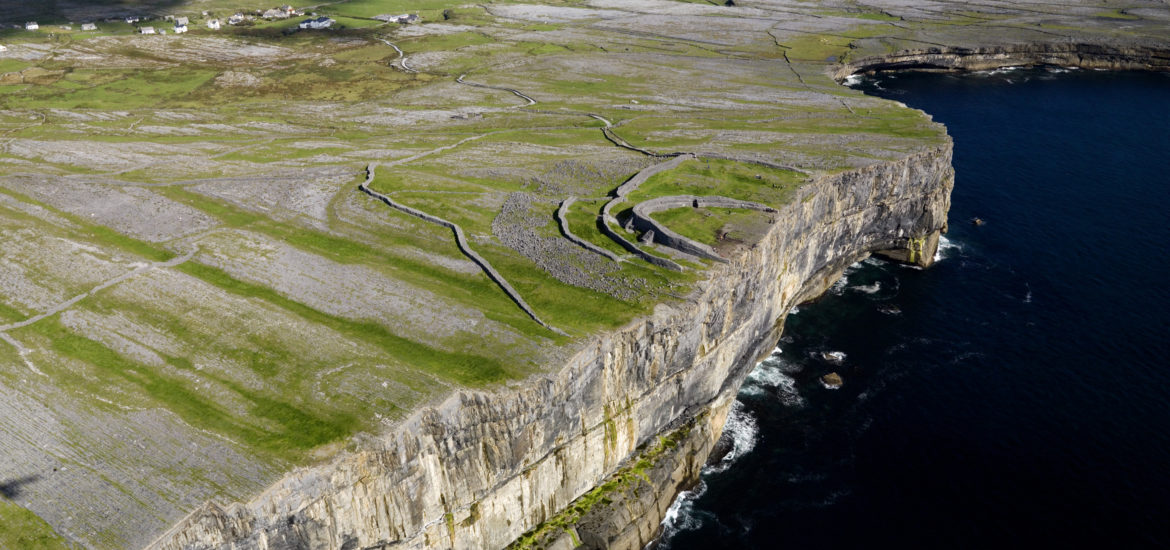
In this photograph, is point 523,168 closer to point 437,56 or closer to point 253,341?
point 253,341

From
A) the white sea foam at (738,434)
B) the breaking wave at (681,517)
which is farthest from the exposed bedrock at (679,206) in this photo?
the breaking wave at (681,517)

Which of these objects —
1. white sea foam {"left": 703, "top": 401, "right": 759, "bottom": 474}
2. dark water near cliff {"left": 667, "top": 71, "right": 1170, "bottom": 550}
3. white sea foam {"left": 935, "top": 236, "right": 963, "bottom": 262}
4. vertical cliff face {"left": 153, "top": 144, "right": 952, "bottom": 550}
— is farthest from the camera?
white sea foam {"left": 935, "top": 236, "right": 963, "bottom": 262}

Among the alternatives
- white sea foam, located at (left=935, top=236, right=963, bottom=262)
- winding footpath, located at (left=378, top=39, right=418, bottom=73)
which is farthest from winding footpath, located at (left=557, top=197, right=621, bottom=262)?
winding footpath, located at (left=378, top=39, right=418, bottom=73)

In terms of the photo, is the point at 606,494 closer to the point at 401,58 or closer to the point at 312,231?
the point at 312,231

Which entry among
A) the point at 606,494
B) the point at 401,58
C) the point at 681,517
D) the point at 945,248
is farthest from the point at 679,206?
the point at 401,58

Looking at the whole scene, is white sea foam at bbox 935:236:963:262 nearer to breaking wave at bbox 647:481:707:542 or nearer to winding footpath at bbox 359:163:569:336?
breaking wave at bbox 647:481:707:542

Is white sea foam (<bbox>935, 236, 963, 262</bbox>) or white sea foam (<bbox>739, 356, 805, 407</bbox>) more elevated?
white sea foam (<bbox>935, 236, 963, 262</bbox>)

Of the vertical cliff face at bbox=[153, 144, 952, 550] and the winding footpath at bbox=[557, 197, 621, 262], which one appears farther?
the winding footpath at bbox=[557, 197, 621, 262]

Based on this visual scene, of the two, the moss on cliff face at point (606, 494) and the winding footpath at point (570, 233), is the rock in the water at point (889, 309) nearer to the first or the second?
the moss on cliff face at point (606, 494)

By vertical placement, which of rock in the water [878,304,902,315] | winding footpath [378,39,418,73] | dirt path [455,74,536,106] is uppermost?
winding footpath [378,39,418,73]

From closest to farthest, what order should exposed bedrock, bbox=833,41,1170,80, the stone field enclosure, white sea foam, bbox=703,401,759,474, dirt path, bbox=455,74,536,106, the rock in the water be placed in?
the stone field enclosure < white sea foam, bbox=703,401,759,474 < the rock in the water < dirt path, bbox=455,74,536,106 < exposed bedrock, bbox=833,41,1170,80
